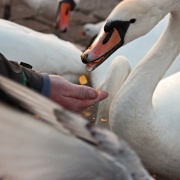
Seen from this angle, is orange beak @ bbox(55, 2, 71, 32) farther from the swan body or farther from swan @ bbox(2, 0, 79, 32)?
the swan body

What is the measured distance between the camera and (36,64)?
376 centimetres

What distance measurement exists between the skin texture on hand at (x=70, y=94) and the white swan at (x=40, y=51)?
54.0 inches

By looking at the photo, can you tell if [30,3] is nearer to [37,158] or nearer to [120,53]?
[120,53]

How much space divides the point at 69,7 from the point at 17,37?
172cm

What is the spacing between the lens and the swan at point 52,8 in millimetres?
5332

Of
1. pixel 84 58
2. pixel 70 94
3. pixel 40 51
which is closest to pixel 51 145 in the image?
pixel 70 94

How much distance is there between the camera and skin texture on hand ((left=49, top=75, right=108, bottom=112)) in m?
2.28

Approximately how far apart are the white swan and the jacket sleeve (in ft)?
4.66

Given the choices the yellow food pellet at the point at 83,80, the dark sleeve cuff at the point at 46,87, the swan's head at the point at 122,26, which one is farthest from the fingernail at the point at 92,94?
the yellow food pellet at the point at 83,80

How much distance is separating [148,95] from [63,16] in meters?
2.64

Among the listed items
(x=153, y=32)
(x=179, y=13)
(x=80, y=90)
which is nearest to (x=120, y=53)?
(x=153, y=32)

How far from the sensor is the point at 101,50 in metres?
2.66

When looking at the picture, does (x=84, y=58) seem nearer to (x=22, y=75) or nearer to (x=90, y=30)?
(x=22, y=75)

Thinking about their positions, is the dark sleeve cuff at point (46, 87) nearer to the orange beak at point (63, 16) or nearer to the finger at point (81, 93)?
the finger at point (81, 93)
